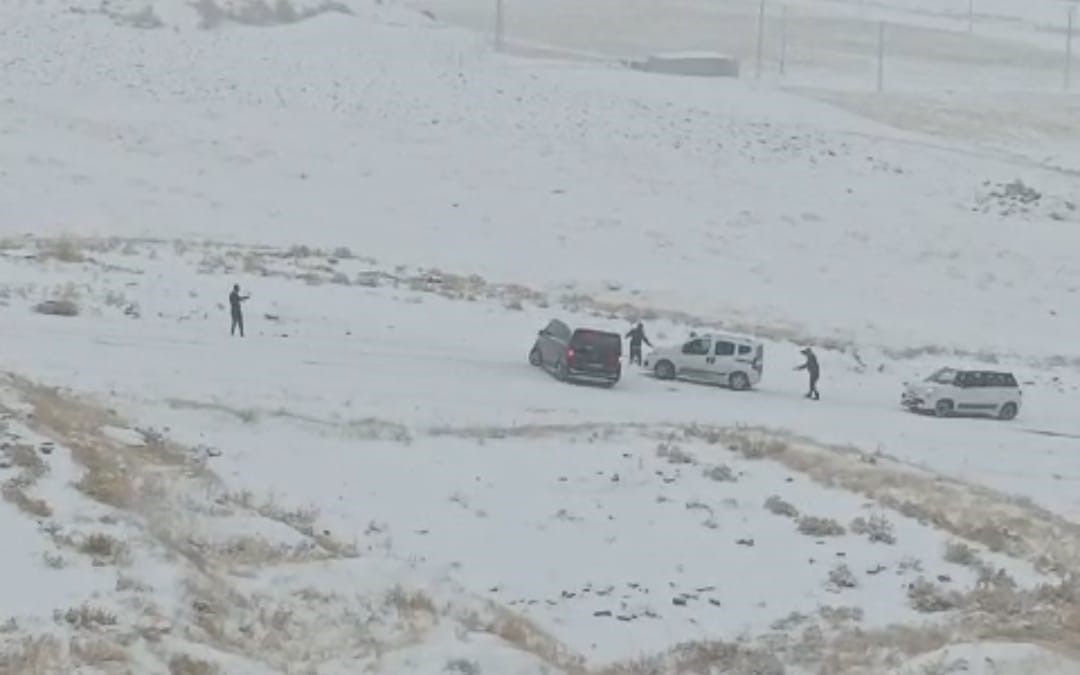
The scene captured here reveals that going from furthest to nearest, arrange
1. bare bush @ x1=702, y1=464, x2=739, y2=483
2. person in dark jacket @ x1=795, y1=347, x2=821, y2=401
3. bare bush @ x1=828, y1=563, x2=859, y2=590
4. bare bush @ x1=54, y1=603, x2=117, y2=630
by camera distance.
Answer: person in dark jacket @ x1=795, y1=347, x2=821, y2=401, bare bush @ x1=702, y1=464, x2=739, y2=483, bare bush @ x1=828, y1=563, x2=859, y2=590, bare bush @ x1=54, y1=603, x2=117, y2=630

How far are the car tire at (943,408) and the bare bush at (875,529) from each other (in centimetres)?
1544

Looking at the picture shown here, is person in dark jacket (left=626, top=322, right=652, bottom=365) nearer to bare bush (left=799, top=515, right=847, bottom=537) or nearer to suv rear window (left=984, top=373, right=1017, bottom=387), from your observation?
suv rear window (left=984, top=373, right=1017, bottom=387)

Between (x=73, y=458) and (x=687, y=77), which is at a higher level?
(x=687, y=77)

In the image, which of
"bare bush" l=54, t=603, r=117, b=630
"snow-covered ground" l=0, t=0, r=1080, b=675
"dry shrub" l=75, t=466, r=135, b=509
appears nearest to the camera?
"bare bush" l=54, t=603, r=117, b=630

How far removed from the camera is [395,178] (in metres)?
70.4

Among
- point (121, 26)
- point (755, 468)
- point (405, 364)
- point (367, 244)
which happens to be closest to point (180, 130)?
point (367, 244)

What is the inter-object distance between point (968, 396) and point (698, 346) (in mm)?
6605

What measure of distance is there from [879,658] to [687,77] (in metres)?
94.6

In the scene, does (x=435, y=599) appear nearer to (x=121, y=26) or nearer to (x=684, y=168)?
(x=684, y=168)

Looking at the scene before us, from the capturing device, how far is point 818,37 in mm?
151750

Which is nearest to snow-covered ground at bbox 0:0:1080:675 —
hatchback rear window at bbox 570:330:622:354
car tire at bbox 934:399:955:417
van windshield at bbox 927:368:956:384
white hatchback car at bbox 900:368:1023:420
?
white hatchback car at bbox 900:368:1023:420

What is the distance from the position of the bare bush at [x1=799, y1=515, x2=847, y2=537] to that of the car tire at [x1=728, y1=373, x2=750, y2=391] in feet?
51.8

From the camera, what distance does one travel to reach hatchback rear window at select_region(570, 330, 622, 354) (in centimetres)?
3753

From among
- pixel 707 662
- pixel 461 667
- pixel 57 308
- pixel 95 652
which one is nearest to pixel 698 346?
pixel 57 308
